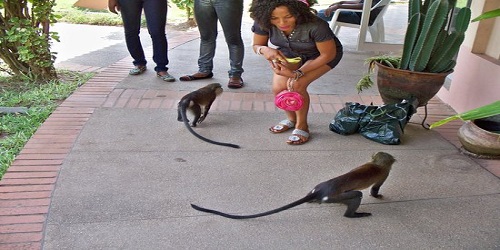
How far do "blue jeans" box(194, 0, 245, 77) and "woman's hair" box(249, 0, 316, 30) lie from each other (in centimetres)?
126

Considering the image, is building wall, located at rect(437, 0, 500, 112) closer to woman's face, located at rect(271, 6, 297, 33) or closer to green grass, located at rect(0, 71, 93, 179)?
woman's face, located at rect(271, 6, 297, 33)

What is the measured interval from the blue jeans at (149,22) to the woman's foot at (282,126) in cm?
184

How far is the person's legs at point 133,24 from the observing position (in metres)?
4.30

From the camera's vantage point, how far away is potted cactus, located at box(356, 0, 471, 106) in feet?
10.3

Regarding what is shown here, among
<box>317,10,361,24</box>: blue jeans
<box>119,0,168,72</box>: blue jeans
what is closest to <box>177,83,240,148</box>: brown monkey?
<box>119,0,168,72</box>: blue jeans

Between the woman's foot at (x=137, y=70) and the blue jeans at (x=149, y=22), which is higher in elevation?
the blue jeans at (x=149, y=22)

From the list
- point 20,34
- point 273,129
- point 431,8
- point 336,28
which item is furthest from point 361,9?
point 20,34

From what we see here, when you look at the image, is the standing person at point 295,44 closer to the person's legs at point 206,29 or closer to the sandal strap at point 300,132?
the sandal strap at point 300,132

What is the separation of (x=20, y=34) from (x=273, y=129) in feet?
9.17

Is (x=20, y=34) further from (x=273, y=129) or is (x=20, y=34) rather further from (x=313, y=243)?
(x=313, y=243)

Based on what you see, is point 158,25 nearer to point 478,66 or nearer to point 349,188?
point 349,188

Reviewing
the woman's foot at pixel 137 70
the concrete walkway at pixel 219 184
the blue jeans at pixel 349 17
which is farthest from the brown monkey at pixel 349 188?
the blue jeans at pixel 349 17

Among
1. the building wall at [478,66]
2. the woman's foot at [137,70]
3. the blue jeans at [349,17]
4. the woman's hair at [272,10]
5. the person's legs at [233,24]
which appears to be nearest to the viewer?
the woman's hair at [272,10]

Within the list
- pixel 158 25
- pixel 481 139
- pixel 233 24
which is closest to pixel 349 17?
pixel 233 24
